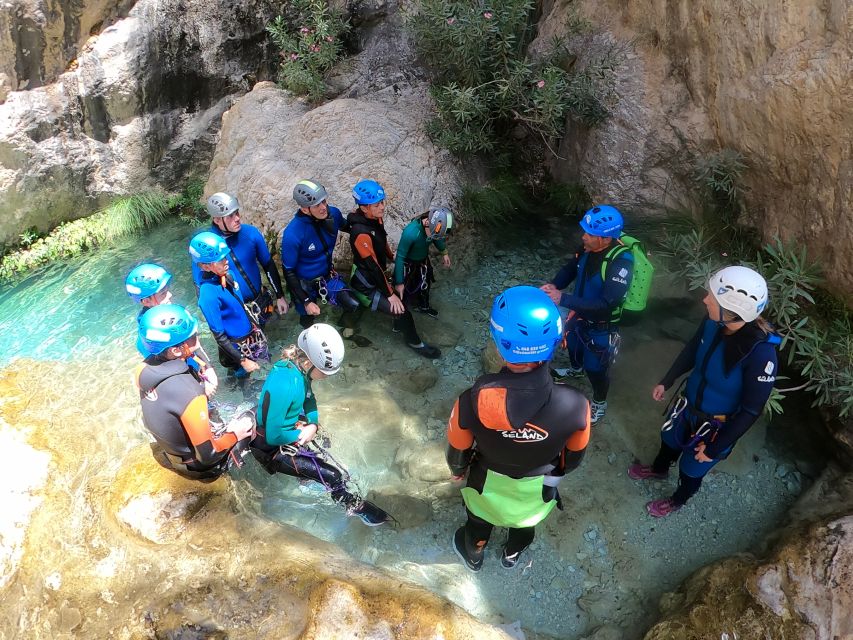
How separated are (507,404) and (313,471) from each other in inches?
81.9

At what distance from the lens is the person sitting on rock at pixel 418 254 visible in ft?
18.9

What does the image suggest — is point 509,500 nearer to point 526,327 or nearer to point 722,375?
point 526,327

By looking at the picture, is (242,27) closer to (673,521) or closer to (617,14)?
(617,14)

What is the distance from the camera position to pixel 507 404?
2977 millimetres

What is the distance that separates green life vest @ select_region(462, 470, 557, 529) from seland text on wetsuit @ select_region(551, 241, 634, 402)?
1870 millimetres

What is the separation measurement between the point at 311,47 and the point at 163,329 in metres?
6.82

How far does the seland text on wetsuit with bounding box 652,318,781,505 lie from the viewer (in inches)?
141

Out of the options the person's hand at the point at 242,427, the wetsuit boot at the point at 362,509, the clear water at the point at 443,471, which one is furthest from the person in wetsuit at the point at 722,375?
the person's hand at the point at 242,427

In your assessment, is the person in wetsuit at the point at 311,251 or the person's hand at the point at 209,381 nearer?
the person's hand at the point at 209,381

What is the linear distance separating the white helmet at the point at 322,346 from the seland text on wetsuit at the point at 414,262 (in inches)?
98.7

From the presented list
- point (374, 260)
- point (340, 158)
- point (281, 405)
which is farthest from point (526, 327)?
point (340, 158)

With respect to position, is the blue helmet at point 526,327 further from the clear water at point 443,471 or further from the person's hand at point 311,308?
the person's hand at point 311,308

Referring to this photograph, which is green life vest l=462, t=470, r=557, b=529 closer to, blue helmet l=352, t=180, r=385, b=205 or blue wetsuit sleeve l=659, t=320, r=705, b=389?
blue wetsuit sleeve l=659, t=320, r=705, b=389

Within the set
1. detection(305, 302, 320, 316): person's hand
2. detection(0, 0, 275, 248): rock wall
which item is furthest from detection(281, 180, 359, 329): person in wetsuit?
detection(0, 0, 275, 248): rock wall
